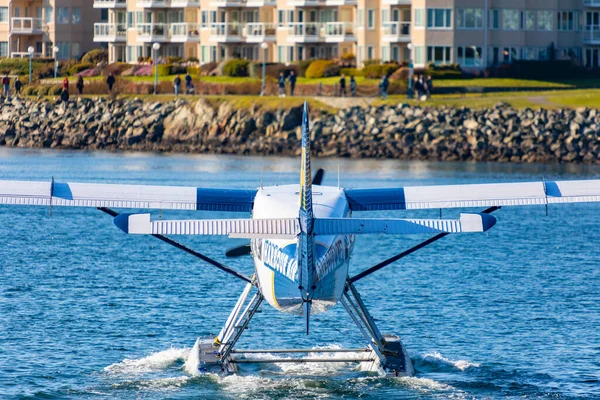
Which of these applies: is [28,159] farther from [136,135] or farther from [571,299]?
[571,299]

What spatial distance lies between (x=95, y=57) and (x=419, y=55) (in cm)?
3576

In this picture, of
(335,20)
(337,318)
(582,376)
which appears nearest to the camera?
(582,376)

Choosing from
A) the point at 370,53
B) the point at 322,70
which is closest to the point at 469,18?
the point at 370,53

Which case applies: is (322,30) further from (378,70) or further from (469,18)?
(378,70)

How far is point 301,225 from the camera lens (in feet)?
65.7

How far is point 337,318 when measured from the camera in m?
30.8

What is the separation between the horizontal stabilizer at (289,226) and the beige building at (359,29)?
7200cm

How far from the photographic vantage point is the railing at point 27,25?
124 metres

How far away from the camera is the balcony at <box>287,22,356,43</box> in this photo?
103 metres

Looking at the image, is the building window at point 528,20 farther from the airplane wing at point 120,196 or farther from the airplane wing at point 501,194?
the airplane wing at point 120,196

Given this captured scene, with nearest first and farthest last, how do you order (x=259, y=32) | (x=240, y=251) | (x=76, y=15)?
1. (x=240, y=251)
2. (x=259, y=32)
3. (x=76, y=15)

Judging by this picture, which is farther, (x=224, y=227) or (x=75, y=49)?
(x=75, y=49)

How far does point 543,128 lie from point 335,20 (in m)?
32.6

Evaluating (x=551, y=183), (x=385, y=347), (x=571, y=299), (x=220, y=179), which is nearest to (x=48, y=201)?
(x=385, y=347)
